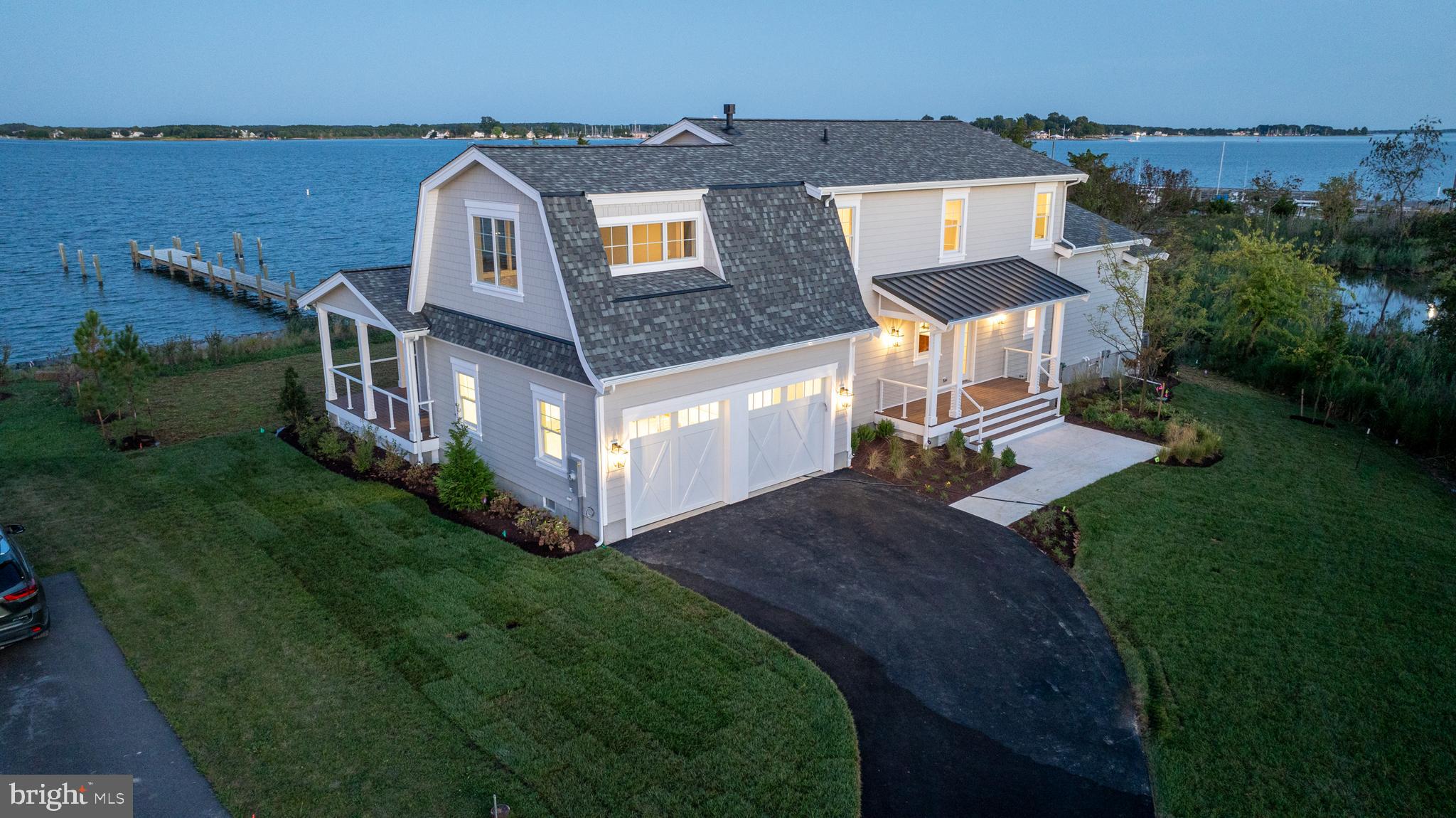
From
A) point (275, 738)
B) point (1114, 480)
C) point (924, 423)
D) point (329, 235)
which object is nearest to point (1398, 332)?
point (1114, 480)

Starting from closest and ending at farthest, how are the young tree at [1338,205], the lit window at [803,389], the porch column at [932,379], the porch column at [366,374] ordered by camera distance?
the lit window at [803,389] < the porch column at [932,379] < the porch column at [366,374] < the young tree at [1338,205]

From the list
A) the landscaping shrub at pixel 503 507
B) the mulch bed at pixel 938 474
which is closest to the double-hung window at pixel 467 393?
the landscaping shrub at pixel 503 507

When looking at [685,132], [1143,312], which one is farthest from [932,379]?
[685,132]

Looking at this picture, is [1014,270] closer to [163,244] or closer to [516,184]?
[516,184]

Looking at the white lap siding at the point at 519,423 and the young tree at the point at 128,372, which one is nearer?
the white lap siding at the point at 519,423

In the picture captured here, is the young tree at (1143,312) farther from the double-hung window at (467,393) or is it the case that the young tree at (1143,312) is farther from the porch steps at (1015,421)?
the double-hung window at (467,393)

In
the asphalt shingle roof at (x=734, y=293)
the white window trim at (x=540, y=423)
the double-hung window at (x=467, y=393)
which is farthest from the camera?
the double-hung window at (x=467, y=393)
